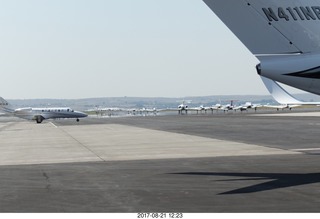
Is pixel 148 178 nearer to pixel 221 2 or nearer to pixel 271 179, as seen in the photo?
pixel 271 179

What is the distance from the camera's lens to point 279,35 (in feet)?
51.7

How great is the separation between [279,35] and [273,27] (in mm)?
291

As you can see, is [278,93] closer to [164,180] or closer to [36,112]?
[164,180]

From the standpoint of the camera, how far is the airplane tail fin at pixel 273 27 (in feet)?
51.1

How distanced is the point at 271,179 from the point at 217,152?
1041 cm

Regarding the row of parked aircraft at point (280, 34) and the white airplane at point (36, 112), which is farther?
the white airplane at point (36, 112)

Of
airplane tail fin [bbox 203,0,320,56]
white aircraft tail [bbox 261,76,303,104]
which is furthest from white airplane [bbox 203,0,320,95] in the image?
white aircraft tail [bbox 261,76,303,104]

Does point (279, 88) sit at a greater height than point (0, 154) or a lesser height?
greater

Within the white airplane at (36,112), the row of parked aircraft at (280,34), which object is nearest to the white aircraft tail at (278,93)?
the row of parked aircraft at (280,34)

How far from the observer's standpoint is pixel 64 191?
1511 centimetres

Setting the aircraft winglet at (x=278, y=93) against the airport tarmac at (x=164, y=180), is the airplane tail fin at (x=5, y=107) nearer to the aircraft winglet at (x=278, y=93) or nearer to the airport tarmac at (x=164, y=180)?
the airport tarmac at (x=164, y=180)

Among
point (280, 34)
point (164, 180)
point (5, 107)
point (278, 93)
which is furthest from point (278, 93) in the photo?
point (5, 107)

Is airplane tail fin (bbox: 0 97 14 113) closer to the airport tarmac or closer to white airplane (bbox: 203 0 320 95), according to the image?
the airport tarmac

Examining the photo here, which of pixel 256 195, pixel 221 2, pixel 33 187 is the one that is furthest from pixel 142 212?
pixel 221 2
